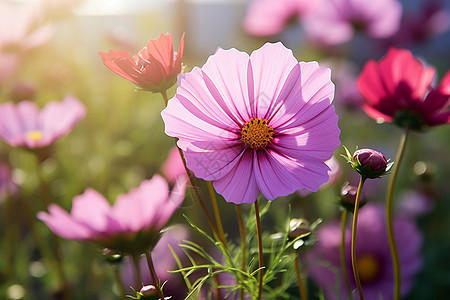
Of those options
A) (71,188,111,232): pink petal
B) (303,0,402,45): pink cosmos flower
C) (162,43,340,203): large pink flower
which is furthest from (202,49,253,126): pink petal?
(303,0,402,45): pink cosmos flower

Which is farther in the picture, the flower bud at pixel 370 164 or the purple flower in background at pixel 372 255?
the purple flower in background at pixel 372 255

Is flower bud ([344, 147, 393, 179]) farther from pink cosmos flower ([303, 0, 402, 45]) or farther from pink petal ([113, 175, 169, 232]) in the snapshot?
pink cosmos flower ([303, 0, 402, 45])

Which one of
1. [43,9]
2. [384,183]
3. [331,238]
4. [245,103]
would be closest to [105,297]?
[331,238]

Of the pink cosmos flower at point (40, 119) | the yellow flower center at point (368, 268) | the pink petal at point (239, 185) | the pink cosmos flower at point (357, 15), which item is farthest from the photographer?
the pink cosmos flower at point (357, 15)

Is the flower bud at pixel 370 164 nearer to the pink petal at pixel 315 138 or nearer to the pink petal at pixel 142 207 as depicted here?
the pink petal at pixel 315 138

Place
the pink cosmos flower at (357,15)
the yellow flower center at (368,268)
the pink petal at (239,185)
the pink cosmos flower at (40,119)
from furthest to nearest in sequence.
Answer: the pink cosmos flower at (357,15)
the yellow flower center at (368,268)
the pink cosmos flower at (40,119)
the pink petal at (239,185)

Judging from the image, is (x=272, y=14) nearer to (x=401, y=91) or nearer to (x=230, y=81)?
(x=401, y=91)

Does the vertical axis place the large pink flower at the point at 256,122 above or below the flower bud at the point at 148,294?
above

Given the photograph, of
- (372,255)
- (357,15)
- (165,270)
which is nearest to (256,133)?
(165,270)

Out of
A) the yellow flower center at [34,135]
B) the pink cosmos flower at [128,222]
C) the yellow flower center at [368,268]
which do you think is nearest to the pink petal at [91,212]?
the pink cosmos flower at [128,222]
